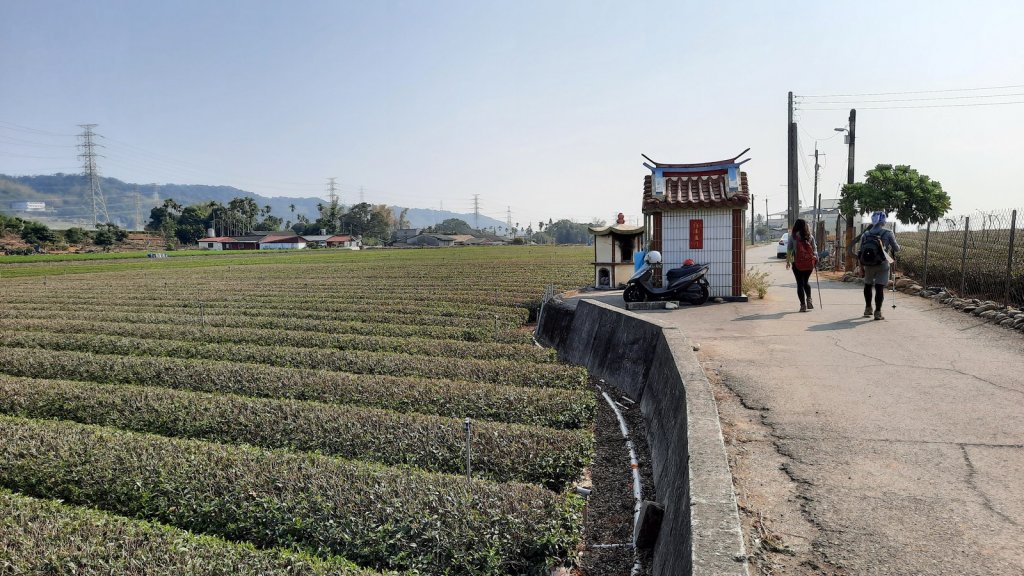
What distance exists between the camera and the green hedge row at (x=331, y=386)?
7718 millimetres

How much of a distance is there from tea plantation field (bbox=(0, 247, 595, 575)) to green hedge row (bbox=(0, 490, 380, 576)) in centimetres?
2

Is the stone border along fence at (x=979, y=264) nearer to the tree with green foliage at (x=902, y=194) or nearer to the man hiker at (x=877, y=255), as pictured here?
the man hiker at (x=877, y=255)

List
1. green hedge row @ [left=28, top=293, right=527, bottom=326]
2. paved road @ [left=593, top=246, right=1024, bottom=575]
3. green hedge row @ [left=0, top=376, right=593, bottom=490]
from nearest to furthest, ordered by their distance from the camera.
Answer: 1. paved road @ [left=593, top=246, right=1024, bottom=575]
2. green hedge row @ [left=0, top=376, right=593, bottom=490]
3. green hedge row @ [left=28, top=293, right=527, bottom=326]

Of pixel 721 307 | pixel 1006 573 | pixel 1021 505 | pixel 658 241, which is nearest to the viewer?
pixel 1006 573

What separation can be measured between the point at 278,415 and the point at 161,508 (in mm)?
2058

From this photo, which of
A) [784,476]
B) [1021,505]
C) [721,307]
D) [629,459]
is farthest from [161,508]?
[721,307]

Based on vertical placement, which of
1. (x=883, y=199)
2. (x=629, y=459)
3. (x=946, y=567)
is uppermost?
(x=883, y=199)

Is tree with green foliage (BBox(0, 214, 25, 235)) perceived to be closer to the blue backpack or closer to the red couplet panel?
the red couplet panel

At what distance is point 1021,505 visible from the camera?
387 cm

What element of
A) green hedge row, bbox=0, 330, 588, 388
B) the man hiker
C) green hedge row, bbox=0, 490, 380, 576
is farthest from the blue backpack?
green hedge row, bbox=0, 490, 380, 576

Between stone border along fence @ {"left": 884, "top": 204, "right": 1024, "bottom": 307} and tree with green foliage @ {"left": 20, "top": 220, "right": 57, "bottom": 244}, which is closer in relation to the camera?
stone border along fence @ {"left": 884, "top": 204, "right": 1024, "bottom": 307}

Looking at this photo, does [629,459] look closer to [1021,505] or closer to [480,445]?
[480,445]

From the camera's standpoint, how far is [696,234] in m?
14.3

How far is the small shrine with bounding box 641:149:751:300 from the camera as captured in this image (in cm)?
1406
